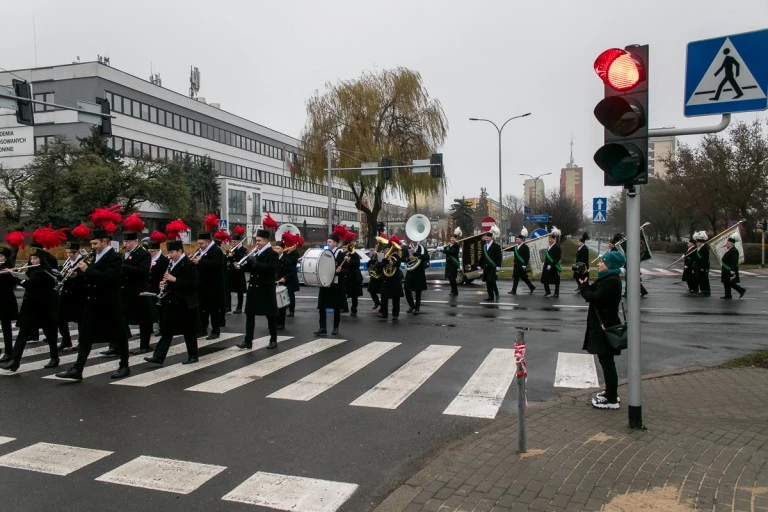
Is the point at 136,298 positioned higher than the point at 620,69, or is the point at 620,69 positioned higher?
the point at 620,69

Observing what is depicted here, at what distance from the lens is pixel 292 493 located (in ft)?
14.5

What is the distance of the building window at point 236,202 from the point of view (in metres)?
66.1

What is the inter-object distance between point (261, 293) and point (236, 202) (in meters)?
59.6

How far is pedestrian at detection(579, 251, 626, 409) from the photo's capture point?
249 inches

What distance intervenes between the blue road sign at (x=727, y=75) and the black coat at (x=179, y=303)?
268 inches

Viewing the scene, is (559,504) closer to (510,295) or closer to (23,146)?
(510,295)

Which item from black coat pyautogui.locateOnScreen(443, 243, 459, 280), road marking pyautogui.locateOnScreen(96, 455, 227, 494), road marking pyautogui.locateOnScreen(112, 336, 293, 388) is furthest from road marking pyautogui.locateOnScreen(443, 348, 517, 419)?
black coat pyautogui.locateOnScreen(443, 243, 459, 280)

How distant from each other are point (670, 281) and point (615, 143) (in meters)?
21.8

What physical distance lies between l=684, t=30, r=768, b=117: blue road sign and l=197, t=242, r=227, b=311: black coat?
26.2 feet

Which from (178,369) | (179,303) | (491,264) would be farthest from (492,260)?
(178,369)

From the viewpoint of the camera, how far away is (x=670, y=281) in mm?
24906

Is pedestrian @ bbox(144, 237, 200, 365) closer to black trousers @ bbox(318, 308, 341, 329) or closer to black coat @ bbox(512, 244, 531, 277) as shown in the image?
black trousers @ bbox(318, 308, 341, 329)

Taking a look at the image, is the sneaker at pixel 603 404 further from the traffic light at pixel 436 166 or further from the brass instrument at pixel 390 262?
the traffic light at pixel 436 166

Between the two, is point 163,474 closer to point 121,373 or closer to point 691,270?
point 121,373
